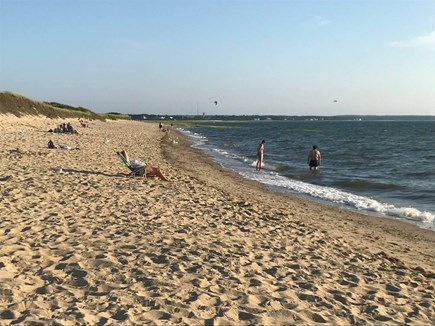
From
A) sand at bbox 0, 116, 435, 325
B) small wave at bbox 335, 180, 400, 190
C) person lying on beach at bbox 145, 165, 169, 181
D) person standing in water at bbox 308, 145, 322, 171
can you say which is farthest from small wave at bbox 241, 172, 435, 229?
person lying on beach at bbox 145, 165, 169, 181

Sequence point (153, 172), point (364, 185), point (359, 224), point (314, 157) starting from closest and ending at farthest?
point (359, 224) < point (153, 172) < point (364, 185) < point (314, 157)

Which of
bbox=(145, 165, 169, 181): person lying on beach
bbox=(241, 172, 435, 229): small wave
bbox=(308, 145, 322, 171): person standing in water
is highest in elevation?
bbox=(145, 165, 169, 181): person lying on beach

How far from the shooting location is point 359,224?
387 inches

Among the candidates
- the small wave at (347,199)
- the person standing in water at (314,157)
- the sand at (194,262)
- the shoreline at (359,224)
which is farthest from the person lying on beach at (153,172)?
the person standing in water at (314,157)

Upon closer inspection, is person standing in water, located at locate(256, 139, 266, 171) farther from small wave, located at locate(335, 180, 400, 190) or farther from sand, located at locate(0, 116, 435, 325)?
sand, located at locate(0, 116, 435, 325)

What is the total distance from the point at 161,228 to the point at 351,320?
3.87 metres

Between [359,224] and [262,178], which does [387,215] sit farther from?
[262,178]

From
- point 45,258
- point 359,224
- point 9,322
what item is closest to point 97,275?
point 45,258

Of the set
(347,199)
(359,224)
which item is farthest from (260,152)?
(359,224)

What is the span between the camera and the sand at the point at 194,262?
4.23 meters

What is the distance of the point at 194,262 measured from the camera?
558 cm

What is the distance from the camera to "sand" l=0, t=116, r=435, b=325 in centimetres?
423

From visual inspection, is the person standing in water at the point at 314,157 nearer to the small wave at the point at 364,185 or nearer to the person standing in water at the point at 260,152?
the person standing in water at the point at 260,152

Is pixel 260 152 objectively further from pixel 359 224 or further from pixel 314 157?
pixel 359 224
